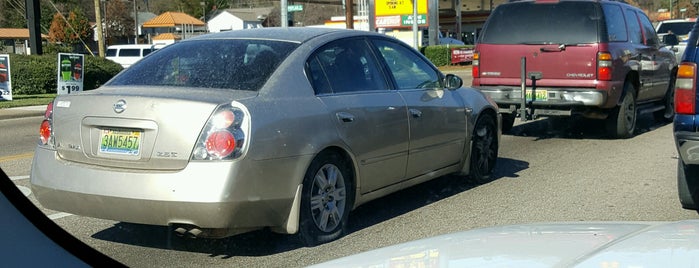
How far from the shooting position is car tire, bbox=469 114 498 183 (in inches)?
294

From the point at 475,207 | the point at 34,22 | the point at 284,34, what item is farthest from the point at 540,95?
the point at 34,22

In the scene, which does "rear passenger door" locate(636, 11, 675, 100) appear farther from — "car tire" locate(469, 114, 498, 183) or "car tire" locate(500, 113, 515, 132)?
"car tire" locate(469, 114, 498, 183)

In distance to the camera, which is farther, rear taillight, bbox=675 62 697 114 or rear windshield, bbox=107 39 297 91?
rear taillight, bbox=675 62 697 114

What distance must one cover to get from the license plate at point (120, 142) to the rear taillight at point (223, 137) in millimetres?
398

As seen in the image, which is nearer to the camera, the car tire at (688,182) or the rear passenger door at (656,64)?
the car tire at (688,182)

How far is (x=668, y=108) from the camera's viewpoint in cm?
1298

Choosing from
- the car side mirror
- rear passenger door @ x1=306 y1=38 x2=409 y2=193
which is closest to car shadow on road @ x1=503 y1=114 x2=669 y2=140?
the car side mirror

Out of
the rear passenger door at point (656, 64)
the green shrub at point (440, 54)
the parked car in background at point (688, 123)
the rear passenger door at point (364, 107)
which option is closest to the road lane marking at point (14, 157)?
the rear passenger door at point (364, 107)

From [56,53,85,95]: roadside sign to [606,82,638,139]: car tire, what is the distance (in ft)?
43.6

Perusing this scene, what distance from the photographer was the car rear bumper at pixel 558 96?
10133 millimetres

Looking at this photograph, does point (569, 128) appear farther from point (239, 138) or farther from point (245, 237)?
point (239, 138)

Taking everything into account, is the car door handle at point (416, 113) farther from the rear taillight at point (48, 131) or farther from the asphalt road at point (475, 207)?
the rear taillight at point (48, 131)

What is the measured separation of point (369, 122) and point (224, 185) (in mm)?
1534

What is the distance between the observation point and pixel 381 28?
51.7m
